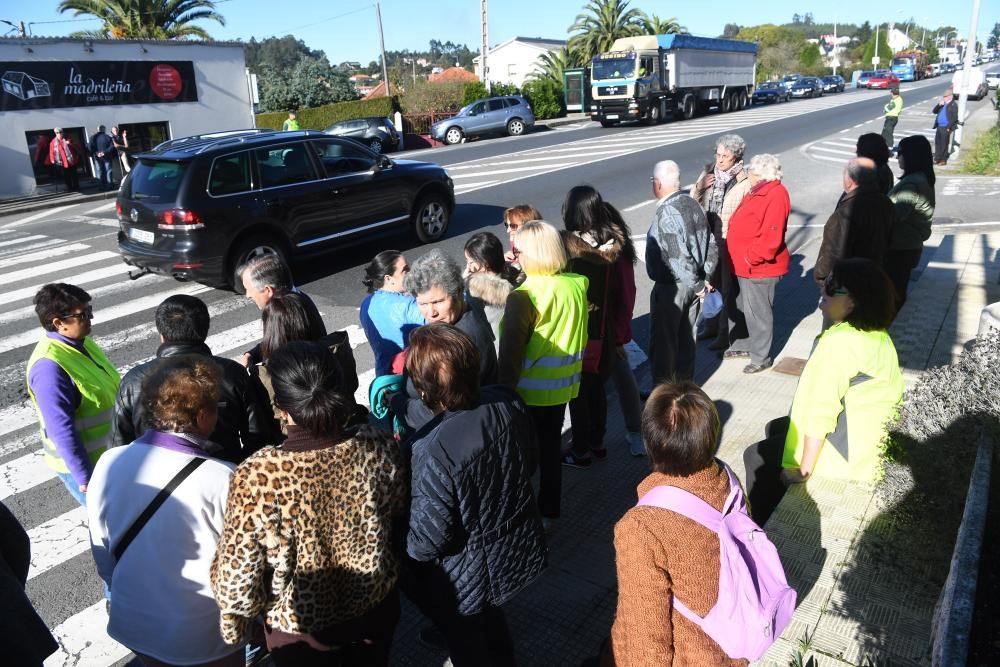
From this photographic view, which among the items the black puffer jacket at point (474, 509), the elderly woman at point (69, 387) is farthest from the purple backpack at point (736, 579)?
the elderly woman at point (69, 387)

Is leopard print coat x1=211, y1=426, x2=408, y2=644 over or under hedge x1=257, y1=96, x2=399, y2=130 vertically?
under

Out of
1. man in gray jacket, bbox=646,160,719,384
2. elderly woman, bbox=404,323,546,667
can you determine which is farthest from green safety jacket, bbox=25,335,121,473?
man in gray jacket, bbox=646,160,719,384

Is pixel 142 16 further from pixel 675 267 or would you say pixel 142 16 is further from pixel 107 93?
pixel 675 267

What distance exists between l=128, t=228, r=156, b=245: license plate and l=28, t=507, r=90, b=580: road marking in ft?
15.6

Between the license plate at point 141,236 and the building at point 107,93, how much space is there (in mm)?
15330

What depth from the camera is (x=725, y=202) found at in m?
6.06

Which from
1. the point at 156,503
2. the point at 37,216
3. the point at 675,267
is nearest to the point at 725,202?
the point at 675,267

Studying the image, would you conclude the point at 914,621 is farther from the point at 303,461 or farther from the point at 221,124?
the point at 221,124

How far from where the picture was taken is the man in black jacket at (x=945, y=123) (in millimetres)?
16281

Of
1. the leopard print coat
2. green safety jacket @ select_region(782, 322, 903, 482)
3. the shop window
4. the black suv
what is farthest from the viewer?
the shop window

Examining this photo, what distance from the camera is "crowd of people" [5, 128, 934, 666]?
2.15 metres

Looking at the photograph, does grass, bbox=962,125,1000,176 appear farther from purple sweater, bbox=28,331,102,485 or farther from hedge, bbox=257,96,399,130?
hedge, bbox=257,96,399,130

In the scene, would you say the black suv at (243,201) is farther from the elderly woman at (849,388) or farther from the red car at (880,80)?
the red car at (880,80)

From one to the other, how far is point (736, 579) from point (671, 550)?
0.23 meters
